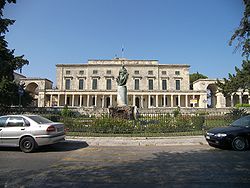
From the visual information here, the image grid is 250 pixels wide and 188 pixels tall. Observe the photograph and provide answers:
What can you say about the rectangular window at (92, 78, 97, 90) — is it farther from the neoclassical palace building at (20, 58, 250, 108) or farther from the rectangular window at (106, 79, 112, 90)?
the rectangular window at (106, 79, 112, 90)

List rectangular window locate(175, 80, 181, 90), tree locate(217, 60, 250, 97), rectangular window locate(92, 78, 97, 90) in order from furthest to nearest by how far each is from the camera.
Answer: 1. rectangular window locate(175, 80, 181, 90)
2. rectangular window locate(92, 78, 97, 90)
3. tree locate(217, 60, 250, 97)

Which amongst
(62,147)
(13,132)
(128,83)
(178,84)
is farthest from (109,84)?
Answer: (13,132)

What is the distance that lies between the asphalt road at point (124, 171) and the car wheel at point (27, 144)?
715 millimetres

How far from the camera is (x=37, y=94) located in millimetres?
62281

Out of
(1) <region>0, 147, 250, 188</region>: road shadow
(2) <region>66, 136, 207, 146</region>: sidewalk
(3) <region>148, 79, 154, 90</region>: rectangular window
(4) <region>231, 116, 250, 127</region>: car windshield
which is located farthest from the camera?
(3) <region>148, 79, 154, 90</region>: rectangular window

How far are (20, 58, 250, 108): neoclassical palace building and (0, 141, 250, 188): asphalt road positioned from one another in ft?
177

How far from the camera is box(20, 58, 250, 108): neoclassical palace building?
202 feet

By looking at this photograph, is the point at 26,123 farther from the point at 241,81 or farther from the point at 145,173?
the point at 241,81

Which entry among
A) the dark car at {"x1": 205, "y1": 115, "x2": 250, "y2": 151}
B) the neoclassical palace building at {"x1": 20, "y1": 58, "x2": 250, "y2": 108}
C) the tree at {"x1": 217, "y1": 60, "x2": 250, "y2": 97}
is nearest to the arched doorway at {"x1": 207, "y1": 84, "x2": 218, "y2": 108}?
the neoclassical palace building at {"x1": 20, "y1": 58, "x2": 250, "y2": 108}

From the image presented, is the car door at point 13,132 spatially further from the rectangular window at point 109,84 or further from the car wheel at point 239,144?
the rectangular window at point 109,84

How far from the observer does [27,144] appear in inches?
310

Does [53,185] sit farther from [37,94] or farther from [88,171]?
[37,94]

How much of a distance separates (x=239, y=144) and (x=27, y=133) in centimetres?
874

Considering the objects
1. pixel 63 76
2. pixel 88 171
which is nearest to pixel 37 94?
pixel 63 76
